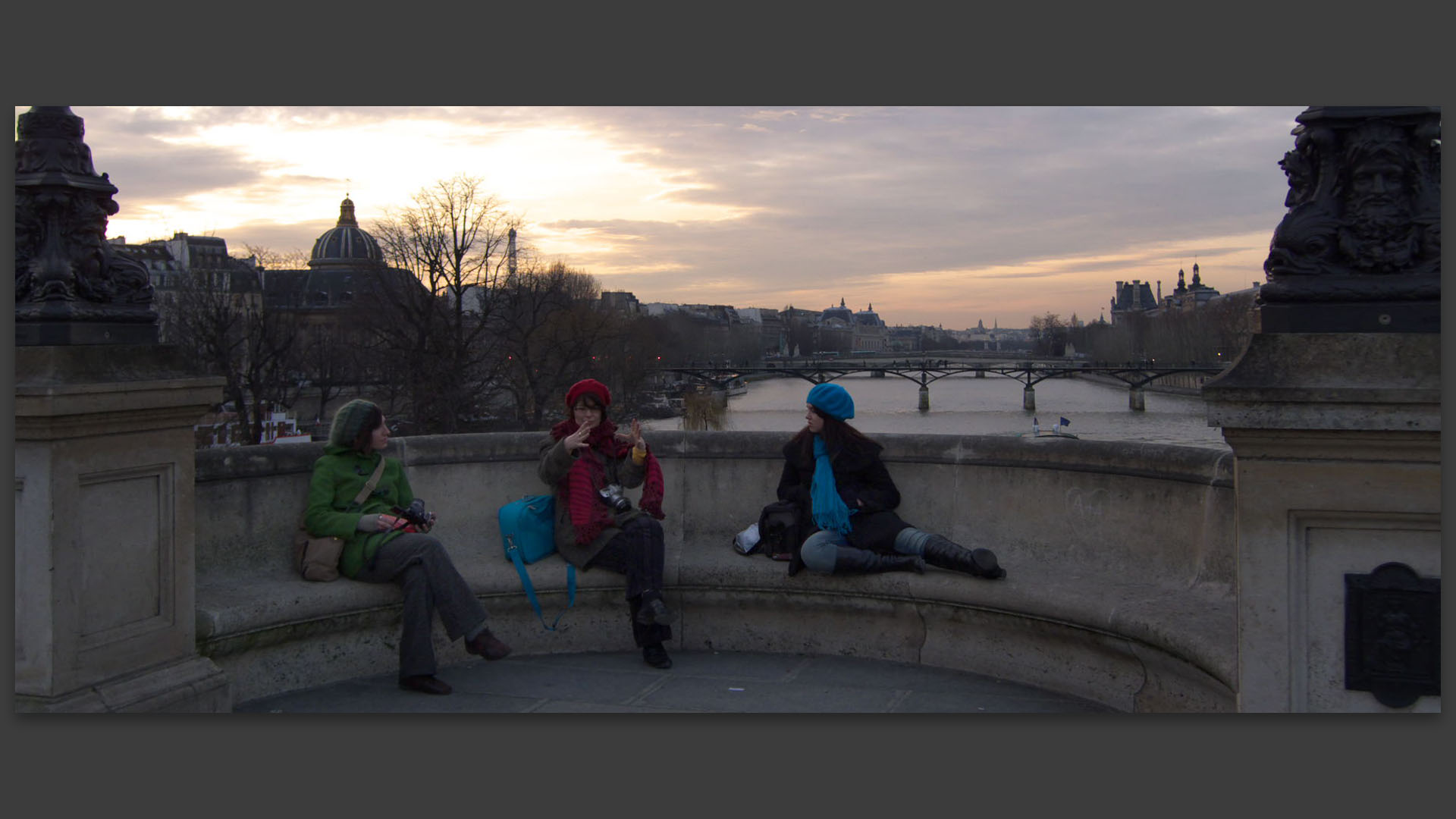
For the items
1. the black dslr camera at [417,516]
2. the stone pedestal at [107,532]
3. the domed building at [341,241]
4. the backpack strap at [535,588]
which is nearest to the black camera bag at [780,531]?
the backpack strap at [535,588]

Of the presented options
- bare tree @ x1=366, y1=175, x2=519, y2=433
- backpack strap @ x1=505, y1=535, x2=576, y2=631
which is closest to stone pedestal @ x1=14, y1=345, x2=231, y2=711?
backpack strap @ x1=505, y1=535, x2=576, y2=631

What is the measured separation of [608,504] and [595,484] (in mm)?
97

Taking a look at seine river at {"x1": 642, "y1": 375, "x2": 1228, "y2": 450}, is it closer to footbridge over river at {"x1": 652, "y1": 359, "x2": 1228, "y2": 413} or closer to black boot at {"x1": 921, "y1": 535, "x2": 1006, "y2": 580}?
footbridge over river at {"x1": 652, "y1": 359, "x2": 1228, "y2": 413}

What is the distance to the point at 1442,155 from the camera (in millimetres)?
2914

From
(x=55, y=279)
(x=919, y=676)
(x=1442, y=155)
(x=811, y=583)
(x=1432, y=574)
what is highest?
(x=1442, y=155)

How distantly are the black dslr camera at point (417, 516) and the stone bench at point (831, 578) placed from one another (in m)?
0.26

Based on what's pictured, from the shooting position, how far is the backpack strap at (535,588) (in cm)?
466

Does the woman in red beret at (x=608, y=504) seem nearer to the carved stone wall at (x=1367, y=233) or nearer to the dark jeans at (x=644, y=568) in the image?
the dark jeans at (x=644, y=568)

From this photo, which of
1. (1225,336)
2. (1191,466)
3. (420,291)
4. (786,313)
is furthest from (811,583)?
(786,313)

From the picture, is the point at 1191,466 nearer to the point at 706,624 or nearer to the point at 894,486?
the point at 894,486

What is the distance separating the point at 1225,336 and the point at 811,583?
5936 cm

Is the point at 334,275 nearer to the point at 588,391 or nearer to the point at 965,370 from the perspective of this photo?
the point at 965,370

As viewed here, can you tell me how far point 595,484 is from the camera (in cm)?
470

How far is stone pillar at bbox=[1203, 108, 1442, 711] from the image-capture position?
2.85 metres
